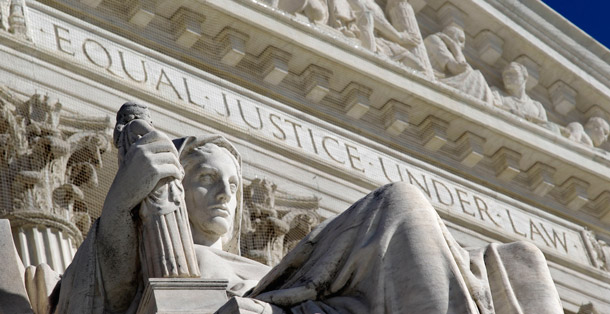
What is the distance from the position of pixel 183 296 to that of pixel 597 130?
7960mm

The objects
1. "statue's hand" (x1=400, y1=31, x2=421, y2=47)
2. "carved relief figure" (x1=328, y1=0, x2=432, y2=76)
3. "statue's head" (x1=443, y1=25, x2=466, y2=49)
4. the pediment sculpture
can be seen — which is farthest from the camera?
"statue's head" (x1=443, y1=25, x2=466, y2=49)

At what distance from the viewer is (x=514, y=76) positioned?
13.0 m

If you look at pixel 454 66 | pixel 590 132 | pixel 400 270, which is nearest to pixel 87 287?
pixel 400 270

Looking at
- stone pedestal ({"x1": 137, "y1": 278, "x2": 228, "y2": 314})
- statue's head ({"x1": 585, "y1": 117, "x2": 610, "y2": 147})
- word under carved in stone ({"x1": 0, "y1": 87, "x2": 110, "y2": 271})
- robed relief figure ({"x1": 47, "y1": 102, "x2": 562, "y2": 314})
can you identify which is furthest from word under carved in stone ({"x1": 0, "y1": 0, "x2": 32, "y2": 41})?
statue's head ({"x1": 585, "y1": 117, "x2": 610, "y2": 147})

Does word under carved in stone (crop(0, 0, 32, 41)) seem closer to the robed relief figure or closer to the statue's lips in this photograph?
the statue's lips

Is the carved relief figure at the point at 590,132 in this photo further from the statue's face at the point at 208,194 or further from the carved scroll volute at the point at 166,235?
the carved scroll volute at the point at 166,235

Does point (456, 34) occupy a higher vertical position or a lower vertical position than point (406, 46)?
higher

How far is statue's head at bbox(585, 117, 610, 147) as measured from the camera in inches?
522

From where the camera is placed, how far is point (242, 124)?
10172mm

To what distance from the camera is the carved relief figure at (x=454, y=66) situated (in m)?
12.3

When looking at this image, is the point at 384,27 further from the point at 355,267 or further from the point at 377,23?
the point at 355,267

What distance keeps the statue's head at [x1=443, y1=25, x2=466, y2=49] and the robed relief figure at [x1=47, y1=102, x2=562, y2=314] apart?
254 inches

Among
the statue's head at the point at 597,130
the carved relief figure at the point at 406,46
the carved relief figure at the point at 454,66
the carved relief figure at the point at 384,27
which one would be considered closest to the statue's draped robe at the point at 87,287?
the carved relief figure at the point at 384,27

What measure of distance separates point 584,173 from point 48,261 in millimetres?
5559
